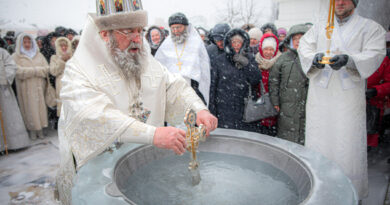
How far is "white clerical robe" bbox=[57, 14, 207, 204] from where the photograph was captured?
1606 millimetres

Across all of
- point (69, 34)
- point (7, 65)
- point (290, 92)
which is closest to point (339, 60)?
point (290, 92)

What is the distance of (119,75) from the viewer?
2.04m

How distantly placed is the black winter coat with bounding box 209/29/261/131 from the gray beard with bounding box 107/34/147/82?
1957mm

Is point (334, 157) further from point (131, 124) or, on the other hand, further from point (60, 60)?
point (60, 60)

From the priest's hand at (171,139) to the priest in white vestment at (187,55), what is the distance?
2610 mm

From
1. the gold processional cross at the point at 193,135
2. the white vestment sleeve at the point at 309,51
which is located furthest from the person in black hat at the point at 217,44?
the gold processional cross at the point at 193,135

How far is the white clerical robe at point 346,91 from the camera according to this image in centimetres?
259

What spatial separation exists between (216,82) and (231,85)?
0.26m

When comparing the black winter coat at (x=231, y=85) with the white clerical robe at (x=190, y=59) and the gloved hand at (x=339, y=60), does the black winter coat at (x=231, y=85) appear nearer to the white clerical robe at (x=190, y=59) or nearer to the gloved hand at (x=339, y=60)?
the white clerical robe at (x=190, y=59)

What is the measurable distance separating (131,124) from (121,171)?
430 millimetres

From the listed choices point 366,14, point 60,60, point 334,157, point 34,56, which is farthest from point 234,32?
point 34,56

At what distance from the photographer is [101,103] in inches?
65.4

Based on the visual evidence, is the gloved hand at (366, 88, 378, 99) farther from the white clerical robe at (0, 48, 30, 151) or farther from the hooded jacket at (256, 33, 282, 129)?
the white clerical robe at (0, 48, 30, 151)

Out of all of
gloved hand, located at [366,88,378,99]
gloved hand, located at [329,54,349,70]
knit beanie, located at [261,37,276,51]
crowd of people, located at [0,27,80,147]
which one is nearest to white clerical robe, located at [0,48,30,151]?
crowd of people, located at [0,27,80,147]
